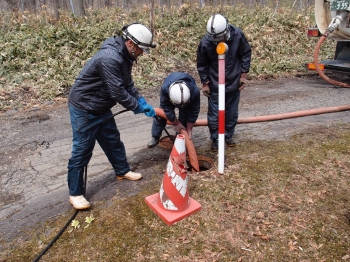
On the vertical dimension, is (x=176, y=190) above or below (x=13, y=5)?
below

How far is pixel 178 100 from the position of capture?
363cm

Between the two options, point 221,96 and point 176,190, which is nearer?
point 176,190

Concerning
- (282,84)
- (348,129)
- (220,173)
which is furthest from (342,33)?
(220,173)

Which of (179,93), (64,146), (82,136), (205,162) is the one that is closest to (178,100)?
(179,93)

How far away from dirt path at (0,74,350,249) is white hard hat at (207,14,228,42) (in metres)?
1.67

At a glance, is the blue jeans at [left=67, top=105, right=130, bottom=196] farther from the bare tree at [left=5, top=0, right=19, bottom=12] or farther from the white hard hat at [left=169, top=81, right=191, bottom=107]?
the bare tree at [left=5, top=0, right=19, bottom=12]

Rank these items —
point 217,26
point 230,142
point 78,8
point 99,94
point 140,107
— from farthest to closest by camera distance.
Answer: point 78,8 < point 230,142 < point 217,26 < point 140,107 < point 99,94

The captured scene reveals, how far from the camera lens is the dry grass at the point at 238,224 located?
2451 millimetres

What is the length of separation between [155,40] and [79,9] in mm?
3414

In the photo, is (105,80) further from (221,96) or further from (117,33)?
(117,33)

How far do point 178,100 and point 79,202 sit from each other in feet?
5.37

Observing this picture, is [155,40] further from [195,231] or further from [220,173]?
[195,231]

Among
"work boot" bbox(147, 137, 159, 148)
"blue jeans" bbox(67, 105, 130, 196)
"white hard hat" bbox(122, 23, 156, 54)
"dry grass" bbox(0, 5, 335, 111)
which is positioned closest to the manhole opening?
"work boot" bbox(147, 137, 159, 148)

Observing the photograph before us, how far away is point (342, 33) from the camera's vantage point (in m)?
6.73
